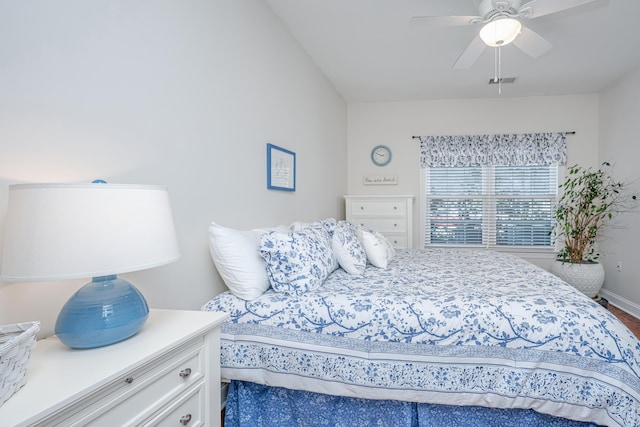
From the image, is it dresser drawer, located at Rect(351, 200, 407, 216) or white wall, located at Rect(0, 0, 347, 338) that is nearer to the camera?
white wall, located at Rect(0, 0, 347, 338)

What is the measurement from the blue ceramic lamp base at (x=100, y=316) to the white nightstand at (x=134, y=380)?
35mm

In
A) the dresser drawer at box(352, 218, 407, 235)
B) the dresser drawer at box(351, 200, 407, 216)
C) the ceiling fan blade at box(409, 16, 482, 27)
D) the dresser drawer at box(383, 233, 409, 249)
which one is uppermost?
the ceiling fan blade at box(409, 16, 482, 27)

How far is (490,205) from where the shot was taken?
4.73 m

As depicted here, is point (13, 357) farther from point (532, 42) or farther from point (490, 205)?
point (490, 205)

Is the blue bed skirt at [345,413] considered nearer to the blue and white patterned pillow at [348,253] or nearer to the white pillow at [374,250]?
the blue and white patterned pillow at [348,253]

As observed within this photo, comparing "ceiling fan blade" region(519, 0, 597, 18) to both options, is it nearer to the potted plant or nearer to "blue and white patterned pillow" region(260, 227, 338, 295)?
"blue and white patterned pillow" region(260, 227, 338, 295)

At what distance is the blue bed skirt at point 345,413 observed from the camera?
1518 mm

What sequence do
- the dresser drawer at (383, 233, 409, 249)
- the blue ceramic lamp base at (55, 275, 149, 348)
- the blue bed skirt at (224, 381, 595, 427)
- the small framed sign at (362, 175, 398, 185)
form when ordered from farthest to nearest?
the small framed sign at (362, 175, 398, 185) < the dresser drawer at (383, 233, 409, 249) < the blue bed skirt at (224, 381, 595, 427) < the blue ceramic lamp base at (55, 275, 149, 348)

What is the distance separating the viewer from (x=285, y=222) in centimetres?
294

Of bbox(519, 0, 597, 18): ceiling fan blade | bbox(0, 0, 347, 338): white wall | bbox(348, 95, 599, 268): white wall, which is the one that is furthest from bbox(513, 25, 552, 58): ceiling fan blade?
bbox(348, 95, 599, 268): white wall

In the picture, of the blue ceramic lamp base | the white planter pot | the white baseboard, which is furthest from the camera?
the white planter pot

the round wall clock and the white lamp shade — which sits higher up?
the round wall clock

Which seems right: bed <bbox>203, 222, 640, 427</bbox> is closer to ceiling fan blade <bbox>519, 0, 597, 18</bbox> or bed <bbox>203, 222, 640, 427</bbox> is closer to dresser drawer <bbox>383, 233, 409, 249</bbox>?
ceiling fan blade <bbox>519, 0, 597, 18</bbox>

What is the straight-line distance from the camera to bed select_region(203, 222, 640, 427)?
55.3 inches
